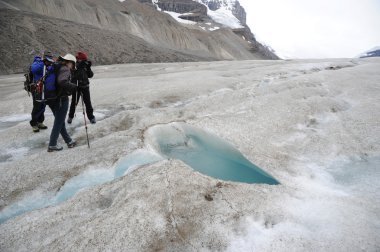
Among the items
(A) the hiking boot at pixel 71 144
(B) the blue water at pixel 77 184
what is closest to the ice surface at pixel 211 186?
(B) the blue water at pixel 77 184

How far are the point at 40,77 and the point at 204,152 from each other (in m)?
4.74

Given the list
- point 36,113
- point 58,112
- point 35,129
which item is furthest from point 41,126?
point 58,112

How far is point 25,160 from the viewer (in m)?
6.86

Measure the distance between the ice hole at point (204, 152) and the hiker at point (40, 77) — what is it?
2.69m

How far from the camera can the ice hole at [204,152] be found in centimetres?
671

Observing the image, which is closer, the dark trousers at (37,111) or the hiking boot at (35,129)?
the dark trousers at (37,111)

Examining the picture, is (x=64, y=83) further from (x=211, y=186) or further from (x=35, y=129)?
(x=211, y=186)

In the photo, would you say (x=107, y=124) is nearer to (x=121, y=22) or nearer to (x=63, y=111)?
(x=63, y=111)

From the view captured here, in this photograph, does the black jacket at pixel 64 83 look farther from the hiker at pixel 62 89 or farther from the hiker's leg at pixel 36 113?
the hiker's leg at pixel 36 113

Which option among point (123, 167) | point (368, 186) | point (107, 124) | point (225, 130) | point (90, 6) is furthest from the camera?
point (90, 6)

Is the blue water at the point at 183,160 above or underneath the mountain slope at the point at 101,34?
underneath

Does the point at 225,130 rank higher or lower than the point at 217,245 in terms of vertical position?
higher

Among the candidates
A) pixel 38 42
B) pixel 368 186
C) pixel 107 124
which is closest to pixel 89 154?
pixel 107 124

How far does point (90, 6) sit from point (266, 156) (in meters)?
75.4
